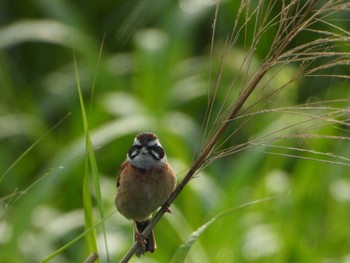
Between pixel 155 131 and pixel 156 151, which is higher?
pixel 155 131

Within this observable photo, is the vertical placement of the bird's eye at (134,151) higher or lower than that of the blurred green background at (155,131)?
lower

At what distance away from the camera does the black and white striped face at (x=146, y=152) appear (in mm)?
3350

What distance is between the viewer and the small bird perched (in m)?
3.25

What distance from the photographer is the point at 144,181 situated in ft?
11.0

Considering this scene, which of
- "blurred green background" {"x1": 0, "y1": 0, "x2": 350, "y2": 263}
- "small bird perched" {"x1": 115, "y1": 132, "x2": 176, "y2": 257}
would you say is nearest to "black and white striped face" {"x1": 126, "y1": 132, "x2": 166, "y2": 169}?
"small bird perched" {"x1": 115, "y1": 132, "x2": 176, "y2": 257}

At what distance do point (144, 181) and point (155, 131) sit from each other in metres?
1.35

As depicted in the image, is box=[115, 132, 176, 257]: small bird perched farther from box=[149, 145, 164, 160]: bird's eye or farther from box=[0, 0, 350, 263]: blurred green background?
box=[0, 0, 350, 263]: blurred green background

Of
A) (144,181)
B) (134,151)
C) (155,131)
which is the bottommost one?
(144,181)

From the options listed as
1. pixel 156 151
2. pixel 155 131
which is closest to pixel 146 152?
pixel 156 151

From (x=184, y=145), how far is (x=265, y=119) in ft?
1.96

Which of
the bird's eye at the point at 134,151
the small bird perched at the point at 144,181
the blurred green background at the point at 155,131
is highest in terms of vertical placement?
the blurred green background at the point at 155,131

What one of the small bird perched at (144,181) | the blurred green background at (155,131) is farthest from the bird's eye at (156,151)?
the blurred green background at (155,131)

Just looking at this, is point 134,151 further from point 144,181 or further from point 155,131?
point 155,131

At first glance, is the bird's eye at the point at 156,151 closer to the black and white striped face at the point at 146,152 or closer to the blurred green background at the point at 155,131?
the black and white striped face at the point at 146,152
